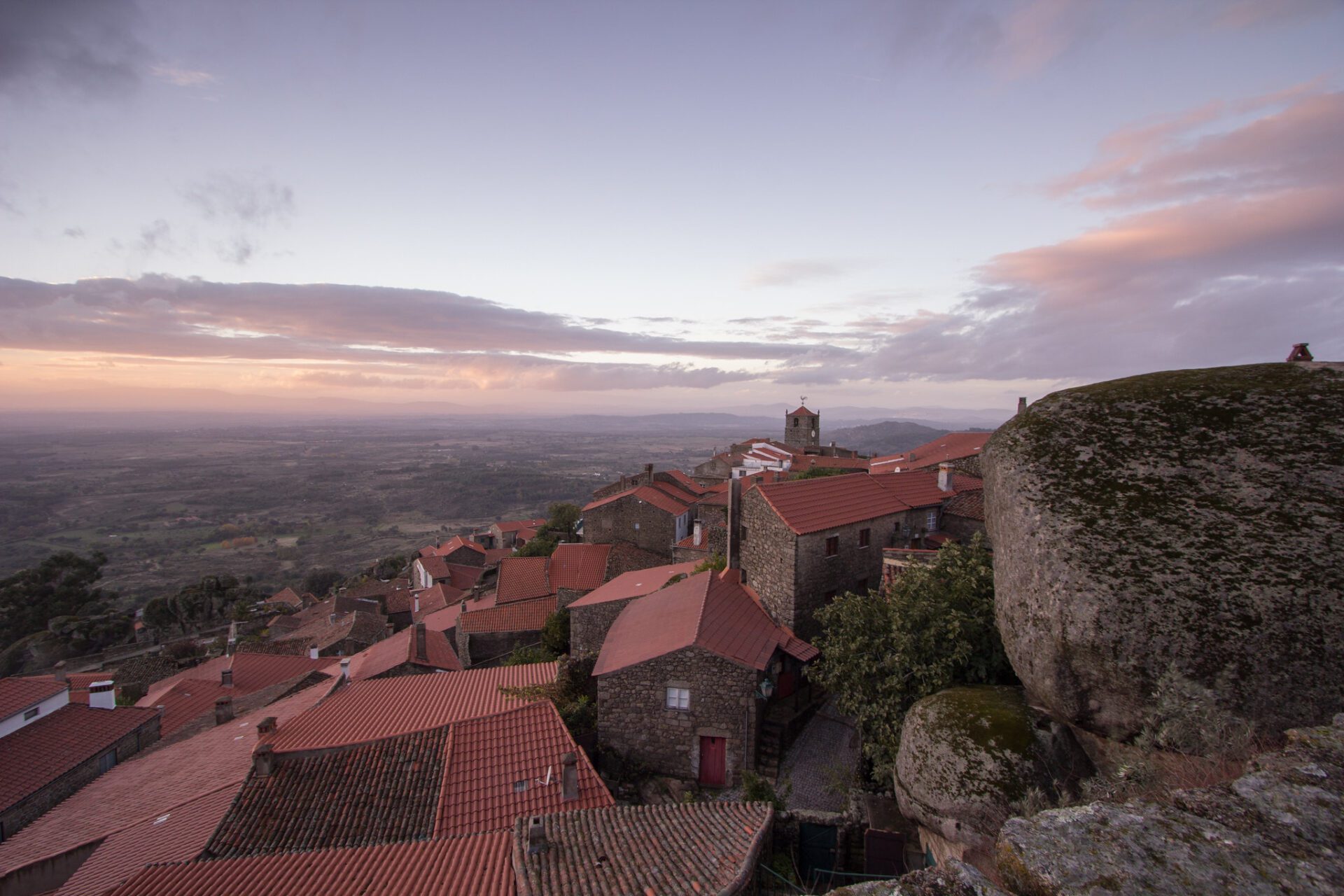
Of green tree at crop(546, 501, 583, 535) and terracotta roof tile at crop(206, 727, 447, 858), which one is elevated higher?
terracotta roof tile at crop(206, 727, 447, 858)

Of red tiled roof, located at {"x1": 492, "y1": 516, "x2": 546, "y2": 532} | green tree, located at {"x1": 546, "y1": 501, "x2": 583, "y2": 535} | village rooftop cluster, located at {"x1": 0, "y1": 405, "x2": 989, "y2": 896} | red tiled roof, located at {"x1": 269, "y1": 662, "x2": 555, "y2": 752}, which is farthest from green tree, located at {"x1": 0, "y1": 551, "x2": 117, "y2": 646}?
red tiled roof, located at {"x1": 269, "y1": 662, "x2": 555, "y2": 752}

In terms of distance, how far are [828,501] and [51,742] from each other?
975 inches

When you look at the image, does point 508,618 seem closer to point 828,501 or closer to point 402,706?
point 402,706

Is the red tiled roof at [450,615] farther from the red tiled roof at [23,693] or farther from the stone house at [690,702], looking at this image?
the stone house at [690,702]

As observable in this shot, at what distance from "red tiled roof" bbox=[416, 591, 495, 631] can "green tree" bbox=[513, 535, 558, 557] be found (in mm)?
3412

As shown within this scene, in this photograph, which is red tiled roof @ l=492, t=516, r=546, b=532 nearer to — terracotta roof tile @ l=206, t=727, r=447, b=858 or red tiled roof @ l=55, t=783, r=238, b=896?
red tiled roof @ l=55, t=783, r=238, b=896

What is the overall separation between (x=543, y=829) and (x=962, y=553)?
996 cm

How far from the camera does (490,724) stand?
1369cm

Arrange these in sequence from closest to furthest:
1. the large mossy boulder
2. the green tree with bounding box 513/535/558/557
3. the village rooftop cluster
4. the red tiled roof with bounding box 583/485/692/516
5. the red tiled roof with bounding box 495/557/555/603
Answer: the large mossy boulder, the village rooftop cluster, the red tiled roof with bounding box 495/557/555/603, the red tiled roof with bounding box 583/485/692/516, the green tree with bounding box 513/535/558/557

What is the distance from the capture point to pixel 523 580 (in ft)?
99.4

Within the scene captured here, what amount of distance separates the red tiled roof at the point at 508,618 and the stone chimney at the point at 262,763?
13070 millimetres

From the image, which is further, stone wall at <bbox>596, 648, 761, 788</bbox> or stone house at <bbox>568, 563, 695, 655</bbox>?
stone house at <bbox>568, 563, 695, 655</bbox>

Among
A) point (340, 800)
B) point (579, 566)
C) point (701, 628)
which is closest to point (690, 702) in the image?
point (701, 628)

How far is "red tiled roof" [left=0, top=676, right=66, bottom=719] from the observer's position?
17.6 metres
